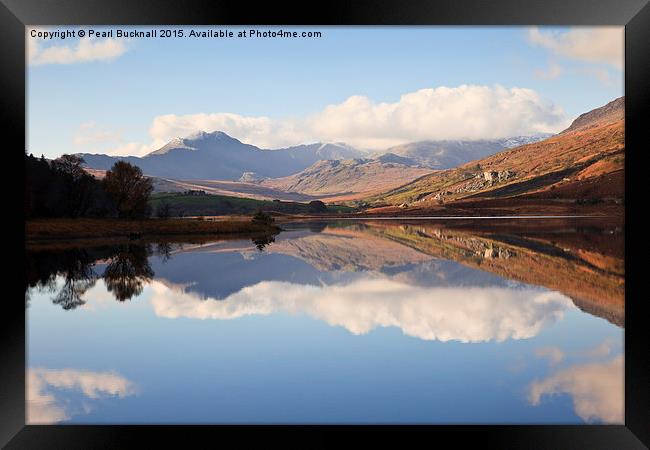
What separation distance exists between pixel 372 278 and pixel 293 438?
65.0 feet

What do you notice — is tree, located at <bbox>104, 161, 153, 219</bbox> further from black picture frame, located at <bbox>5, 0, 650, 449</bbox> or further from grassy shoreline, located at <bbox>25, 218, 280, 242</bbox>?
black picture frame, located at <bbox>5, 0, 650, 449</bbox>

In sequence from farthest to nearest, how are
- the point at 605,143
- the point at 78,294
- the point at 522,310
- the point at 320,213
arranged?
the point at 605,143, the point at 320,213, the point at 78,294, the point at 522,310

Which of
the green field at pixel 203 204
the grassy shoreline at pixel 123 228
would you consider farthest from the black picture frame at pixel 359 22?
the green field at pixel 203 204

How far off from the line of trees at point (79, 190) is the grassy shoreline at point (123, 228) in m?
1.04

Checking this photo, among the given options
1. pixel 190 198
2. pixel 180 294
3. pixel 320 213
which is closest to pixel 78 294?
pixel 180 294

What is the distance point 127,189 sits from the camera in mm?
53969

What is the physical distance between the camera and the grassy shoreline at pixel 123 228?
4578cm

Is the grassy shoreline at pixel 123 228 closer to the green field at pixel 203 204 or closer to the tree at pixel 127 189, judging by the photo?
the tree at pixel 127 189

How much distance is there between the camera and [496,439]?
781cm

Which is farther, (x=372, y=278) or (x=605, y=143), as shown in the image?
(x=605, y=143)

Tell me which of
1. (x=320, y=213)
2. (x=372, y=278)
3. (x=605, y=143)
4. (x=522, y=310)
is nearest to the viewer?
(x=522, y=310)

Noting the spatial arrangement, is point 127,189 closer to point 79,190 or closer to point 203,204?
point 79,190

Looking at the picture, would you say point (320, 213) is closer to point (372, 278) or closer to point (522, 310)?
point (372, 278)

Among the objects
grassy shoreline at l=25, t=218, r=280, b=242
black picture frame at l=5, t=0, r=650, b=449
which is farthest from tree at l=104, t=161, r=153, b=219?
black picture frame at l=5, t=0, r=650, b=449
